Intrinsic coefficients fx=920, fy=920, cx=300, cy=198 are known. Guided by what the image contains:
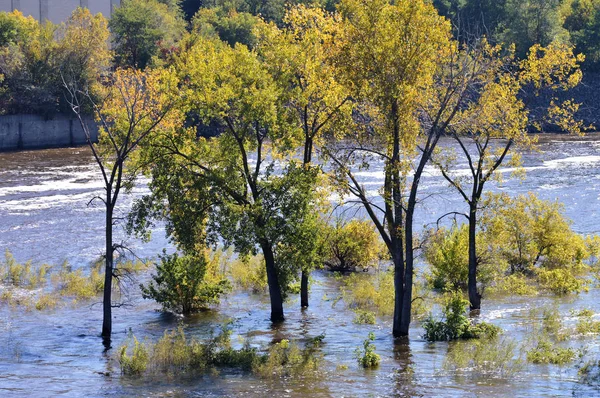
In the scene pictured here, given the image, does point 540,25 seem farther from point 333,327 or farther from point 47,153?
point 333,327

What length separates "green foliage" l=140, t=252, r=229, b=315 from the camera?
31109 millimetres

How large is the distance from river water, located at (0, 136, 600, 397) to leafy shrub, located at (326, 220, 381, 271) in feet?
4.95

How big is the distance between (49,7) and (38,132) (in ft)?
77.5

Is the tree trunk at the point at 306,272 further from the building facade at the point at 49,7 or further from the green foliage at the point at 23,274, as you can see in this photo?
the building facade at the point at 49,7

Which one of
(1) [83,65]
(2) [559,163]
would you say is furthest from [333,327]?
(1) [83,65]

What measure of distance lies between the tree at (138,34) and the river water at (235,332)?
159 feet

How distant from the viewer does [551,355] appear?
2408 centimetres

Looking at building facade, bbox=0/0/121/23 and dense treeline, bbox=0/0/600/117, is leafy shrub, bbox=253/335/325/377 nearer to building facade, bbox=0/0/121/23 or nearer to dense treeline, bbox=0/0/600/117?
dense treeline, bbox=0/0/600/117

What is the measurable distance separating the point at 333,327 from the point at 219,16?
92.8 m

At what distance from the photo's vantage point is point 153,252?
41438 millimetres

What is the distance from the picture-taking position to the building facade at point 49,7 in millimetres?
98000

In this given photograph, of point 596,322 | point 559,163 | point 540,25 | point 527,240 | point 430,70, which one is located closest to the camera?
point 430,70

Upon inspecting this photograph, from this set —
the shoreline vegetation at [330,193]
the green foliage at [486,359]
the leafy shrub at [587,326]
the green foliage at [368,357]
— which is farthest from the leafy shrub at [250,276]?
the leafy shrub at [587,326]

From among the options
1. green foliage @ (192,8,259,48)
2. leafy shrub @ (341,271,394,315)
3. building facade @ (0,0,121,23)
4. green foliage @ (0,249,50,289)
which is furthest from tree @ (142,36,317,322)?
green foliage @ (192,8,259,48)
